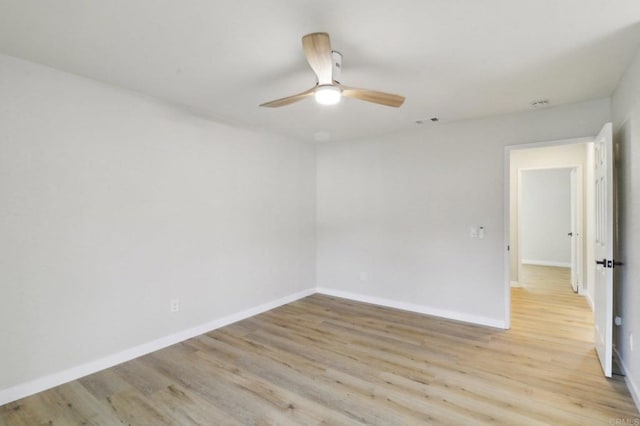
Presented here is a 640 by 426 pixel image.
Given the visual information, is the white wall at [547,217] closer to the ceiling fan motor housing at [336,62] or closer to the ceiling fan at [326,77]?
the ceiling fan at [326,77]

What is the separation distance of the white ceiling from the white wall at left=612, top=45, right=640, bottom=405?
0.23 metres

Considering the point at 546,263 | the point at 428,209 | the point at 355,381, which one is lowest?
the point at 355,381

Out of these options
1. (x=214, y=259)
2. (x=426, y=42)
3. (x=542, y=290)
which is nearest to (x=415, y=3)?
(x=426, y=42)

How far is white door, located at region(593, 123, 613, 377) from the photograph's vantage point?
2574mm

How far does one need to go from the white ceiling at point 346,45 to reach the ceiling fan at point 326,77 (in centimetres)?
15

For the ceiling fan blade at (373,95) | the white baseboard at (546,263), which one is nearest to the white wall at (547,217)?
the white baseboard at (546,263)

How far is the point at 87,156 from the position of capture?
2740 mm

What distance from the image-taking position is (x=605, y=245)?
104 inches

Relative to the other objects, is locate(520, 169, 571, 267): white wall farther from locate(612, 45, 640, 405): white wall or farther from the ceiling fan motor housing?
the ceiling fan motor housing

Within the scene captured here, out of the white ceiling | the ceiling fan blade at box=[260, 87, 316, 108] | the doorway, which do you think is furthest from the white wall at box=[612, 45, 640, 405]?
the doorway

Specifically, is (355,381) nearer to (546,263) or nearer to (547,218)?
(546,263)

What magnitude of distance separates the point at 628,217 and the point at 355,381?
2481 millimetres

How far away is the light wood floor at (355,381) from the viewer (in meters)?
2.19

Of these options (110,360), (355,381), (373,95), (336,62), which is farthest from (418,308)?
(110,360)
